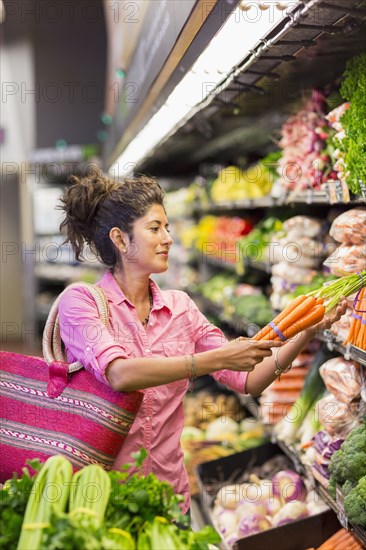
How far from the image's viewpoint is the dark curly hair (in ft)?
9.34

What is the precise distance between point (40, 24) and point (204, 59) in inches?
377

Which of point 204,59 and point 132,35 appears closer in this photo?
point 204,59

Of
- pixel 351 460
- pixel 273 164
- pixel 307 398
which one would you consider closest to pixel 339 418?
pixel 351 460

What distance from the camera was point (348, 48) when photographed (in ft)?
10.9

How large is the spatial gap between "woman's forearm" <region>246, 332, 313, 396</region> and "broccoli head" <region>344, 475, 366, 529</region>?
506mm

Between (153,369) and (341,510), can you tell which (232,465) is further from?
(153,369)

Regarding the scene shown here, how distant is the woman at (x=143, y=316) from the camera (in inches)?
104

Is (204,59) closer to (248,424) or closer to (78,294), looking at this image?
(78,294)

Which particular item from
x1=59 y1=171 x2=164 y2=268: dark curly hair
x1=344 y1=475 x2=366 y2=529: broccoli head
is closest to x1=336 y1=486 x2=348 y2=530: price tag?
x1=344 y1=475 x2=366 y2=529: broccoli head

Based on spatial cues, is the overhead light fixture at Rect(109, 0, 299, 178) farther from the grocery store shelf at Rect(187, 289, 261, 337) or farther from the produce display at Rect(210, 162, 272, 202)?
the grocery store shelf at Rect(187, 289, 261, 337)

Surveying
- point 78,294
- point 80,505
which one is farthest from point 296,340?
point 80,505

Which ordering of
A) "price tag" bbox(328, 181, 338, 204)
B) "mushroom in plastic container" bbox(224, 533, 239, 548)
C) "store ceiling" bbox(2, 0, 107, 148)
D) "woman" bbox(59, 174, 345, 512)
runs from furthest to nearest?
"store ceiling" bbox(2, 0, 107, 148), "mushroom in plastic container" bbox(224, 533, 239, 548), "price tag" bbox(328, 181, 338, 204), "woman" bbox(59, 174, 345, 512)

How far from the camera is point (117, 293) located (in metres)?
2.85

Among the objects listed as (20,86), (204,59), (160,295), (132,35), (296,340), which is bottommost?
(296,340)
